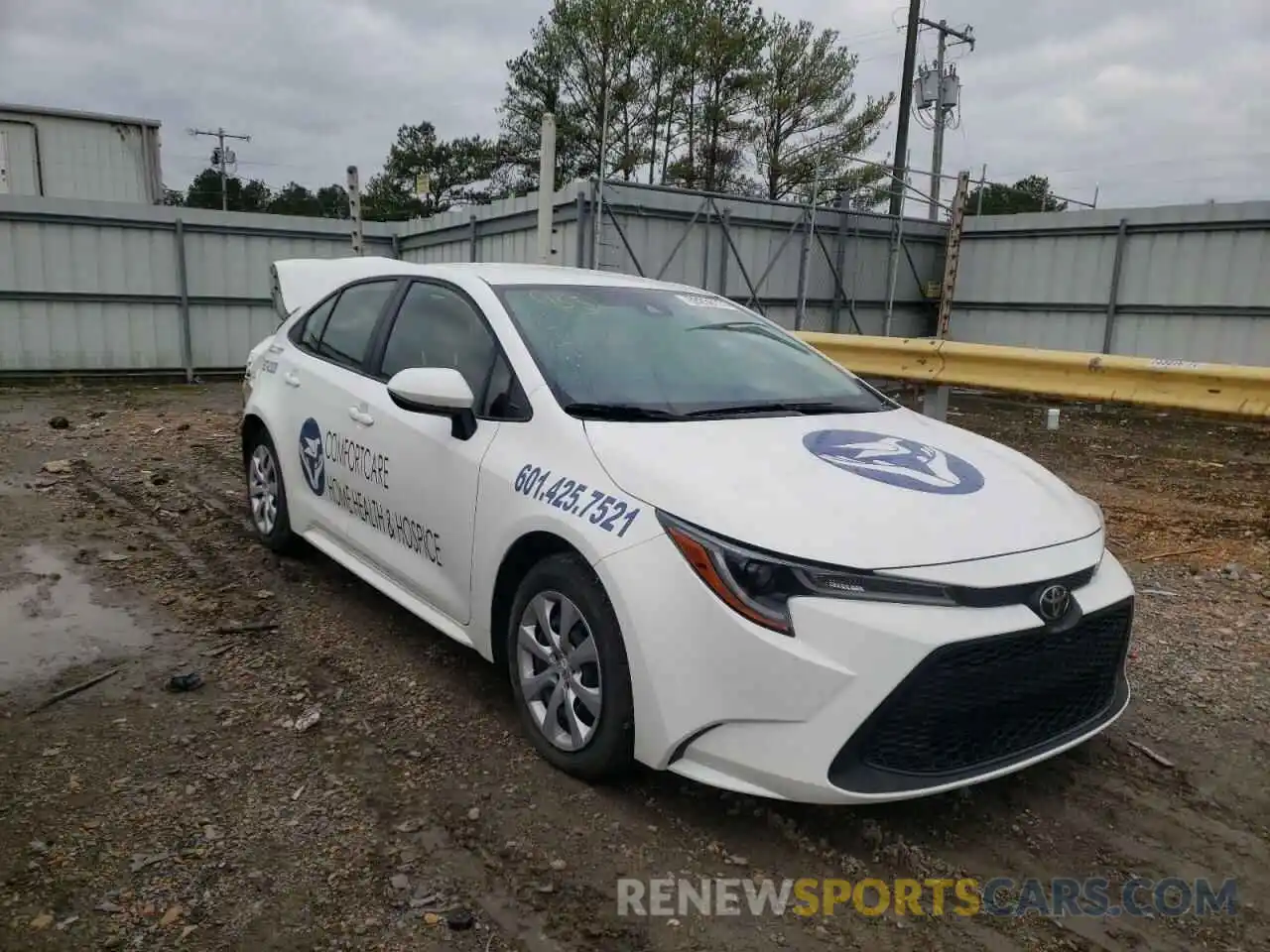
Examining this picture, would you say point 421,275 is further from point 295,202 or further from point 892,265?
point 295,202

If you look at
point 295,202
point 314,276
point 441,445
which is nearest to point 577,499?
point 441,445

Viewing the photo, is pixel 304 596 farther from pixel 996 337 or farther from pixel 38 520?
pixel 996 337

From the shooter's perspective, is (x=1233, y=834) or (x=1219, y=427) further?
(x=1219, y=427)

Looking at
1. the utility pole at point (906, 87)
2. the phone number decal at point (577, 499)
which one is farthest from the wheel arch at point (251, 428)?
the utility pole at point (906, 87)

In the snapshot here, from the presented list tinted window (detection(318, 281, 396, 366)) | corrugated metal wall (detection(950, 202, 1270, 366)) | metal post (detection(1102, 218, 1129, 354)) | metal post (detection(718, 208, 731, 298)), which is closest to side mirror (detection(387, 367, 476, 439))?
tinted window (detection(318, 281, 396, 366))

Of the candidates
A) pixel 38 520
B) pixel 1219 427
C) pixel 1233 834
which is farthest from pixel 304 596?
pixel 1219 427

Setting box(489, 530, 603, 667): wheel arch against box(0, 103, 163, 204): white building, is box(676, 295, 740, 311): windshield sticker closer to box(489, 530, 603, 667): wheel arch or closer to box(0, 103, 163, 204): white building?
box(489, 530, 603, 667): wheel arch

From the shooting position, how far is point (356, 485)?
403cm

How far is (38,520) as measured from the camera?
19.2 feet

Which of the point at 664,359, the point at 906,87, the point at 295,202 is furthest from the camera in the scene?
the point at 295,202

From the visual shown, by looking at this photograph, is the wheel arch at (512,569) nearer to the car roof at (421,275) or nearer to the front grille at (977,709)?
the front grille at (977,709)

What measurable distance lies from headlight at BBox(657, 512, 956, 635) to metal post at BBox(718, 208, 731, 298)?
12.0 metres

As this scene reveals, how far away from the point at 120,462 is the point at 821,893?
7195mm

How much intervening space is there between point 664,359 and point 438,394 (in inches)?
33.7
